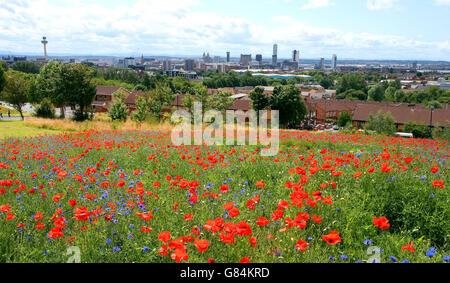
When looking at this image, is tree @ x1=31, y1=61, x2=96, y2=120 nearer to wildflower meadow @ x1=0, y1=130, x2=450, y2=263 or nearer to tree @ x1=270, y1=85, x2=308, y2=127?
tree @ x1=270, y1=85, x2=308, y2=127

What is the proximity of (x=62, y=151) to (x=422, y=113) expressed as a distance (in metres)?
69.0

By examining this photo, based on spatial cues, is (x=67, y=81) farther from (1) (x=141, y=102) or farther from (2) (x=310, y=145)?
(2) (x=310, y=145)

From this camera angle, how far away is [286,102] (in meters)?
45.5

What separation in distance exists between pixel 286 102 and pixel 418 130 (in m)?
23.2

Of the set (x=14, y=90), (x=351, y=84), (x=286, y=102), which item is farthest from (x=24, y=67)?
(x=351, y=84)

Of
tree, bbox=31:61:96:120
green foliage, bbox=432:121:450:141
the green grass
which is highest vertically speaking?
tree, bbox=31:61:96:120

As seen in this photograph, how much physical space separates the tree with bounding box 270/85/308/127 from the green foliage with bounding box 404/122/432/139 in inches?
812

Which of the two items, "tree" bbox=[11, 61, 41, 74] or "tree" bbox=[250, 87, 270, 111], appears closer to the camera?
"tree" bbox=[250, 87, 270, 111]

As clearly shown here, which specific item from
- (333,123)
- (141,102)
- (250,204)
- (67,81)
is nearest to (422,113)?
(333,123)

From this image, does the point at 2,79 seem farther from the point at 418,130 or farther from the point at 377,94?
the point at 377,94

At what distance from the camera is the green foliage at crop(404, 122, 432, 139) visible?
168ft

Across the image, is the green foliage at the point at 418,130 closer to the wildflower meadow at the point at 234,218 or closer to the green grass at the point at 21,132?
the green grass at the point at 21,132

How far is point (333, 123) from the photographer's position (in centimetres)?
8269

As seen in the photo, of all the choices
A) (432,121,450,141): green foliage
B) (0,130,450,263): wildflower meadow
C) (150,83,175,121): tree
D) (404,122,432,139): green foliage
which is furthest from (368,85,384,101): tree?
(0,130,450,263): wildflower meadow
